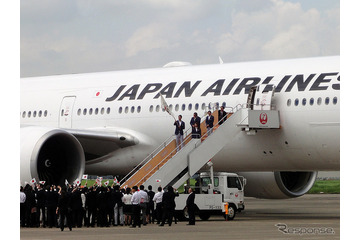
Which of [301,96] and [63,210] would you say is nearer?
[63,210]

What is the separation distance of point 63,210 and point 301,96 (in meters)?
6.76

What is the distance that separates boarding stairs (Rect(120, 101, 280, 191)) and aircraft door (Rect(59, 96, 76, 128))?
4197 mm

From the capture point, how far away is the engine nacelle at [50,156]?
18.4 metres

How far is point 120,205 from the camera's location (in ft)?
57.7

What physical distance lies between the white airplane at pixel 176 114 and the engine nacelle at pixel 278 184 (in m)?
0.03

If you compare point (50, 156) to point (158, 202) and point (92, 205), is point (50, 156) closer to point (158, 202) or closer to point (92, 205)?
point (92, 205)

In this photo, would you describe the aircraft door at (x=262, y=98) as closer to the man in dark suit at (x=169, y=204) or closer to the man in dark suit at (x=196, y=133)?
the man in dark suit at (x=196, y=133)

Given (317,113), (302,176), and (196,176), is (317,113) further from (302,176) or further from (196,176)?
(302,176)

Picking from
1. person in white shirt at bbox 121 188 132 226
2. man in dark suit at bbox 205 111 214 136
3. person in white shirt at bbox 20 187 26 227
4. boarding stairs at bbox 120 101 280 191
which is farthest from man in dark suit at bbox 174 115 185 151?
person in white shirt at bbox 20 187 26 227

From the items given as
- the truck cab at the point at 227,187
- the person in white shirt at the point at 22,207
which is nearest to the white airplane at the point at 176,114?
the truck cab at the point at 227,187

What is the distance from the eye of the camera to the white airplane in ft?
61.7

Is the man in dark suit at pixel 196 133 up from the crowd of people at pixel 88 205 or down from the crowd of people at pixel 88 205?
up

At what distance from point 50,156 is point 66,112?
3.09m
